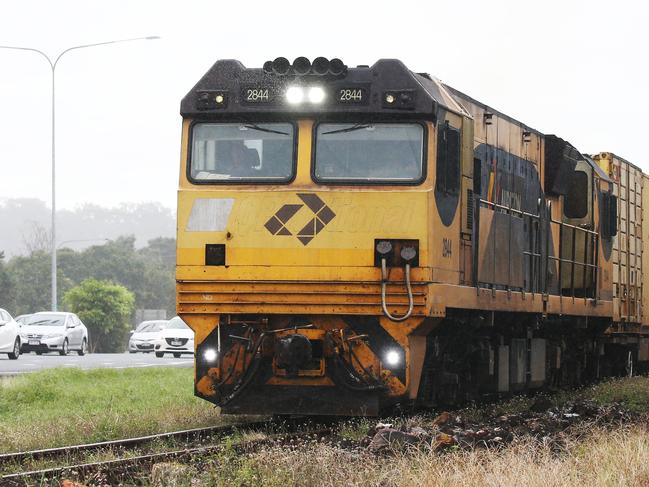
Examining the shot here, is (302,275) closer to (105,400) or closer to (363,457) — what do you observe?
(363,457)

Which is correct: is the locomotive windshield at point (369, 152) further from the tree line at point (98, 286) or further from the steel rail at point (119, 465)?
the tree line at point (98, 286)

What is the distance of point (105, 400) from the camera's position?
18859 mm

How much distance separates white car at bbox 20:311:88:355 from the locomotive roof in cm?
2646

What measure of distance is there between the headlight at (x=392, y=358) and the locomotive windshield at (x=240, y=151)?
6.85ft

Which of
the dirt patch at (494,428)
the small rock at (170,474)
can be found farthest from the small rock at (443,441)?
the small rock at (170,474)

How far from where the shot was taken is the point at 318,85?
42.1ft

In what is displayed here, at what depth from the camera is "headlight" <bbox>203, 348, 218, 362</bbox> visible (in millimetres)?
12922

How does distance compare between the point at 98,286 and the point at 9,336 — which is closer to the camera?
the point at 9,336

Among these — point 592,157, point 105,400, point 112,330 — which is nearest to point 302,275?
point 105,400

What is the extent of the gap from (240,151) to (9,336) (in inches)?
801

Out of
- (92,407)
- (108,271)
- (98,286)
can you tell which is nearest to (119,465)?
(92,407)

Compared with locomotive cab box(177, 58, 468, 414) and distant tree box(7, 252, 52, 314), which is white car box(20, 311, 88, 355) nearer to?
locomotive cab box(177, 58, 468, 414)

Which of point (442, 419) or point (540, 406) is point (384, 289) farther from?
point (540, 406)

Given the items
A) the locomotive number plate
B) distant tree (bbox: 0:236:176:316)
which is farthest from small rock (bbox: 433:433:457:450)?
distant tree (bbox: 0:236:176:316)
